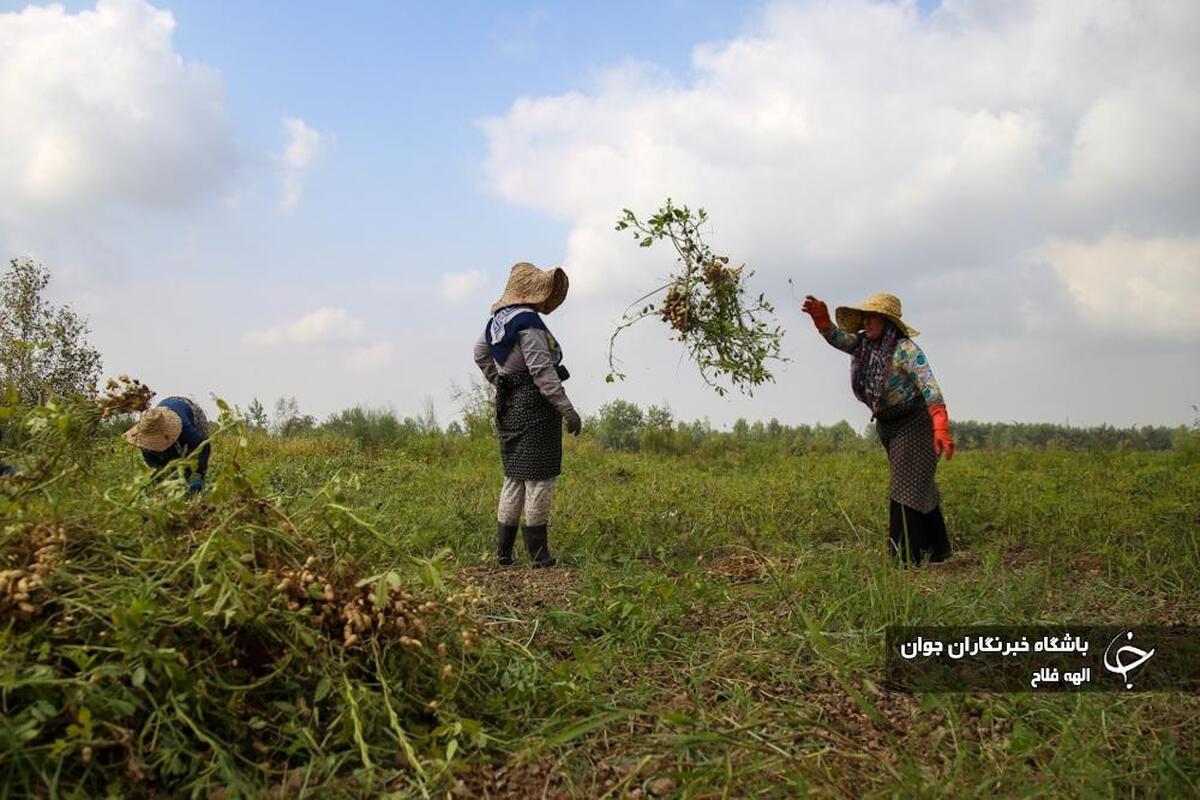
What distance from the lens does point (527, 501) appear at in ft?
17.1

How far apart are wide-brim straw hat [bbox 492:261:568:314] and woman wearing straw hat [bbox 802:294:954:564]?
4.86ft

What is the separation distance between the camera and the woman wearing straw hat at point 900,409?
5.32 metres

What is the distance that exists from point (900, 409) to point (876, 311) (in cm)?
58

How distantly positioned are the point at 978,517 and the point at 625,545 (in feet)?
A: 8.80

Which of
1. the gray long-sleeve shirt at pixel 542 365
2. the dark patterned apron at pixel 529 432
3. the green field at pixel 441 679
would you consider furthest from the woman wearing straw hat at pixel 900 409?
the dark patterned apron at pixel 529 432

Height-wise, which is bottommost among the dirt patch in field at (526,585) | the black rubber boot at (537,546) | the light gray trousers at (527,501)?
the dirt patch in field at (526,585)

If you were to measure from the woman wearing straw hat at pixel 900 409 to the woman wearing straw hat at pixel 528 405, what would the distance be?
1.57 m

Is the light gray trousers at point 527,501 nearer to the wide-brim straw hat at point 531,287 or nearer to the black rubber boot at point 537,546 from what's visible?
the black rubber boot at point 537,546

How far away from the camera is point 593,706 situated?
9.23ft

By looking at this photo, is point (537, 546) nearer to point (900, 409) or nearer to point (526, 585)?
point (526, 585)

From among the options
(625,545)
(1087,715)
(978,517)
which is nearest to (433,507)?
(625,545)

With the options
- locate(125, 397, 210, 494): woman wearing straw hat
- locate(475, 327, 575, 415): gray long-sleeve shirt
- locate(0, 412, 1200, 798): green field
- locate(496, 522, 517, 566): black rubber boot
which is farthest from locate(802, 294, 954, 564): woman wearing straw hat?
locate(125, 397, 210, 494): woman wearing straw hat

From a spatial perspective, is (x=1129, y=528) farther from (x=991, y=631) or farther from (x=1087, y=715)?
(x=1087, y=715)
